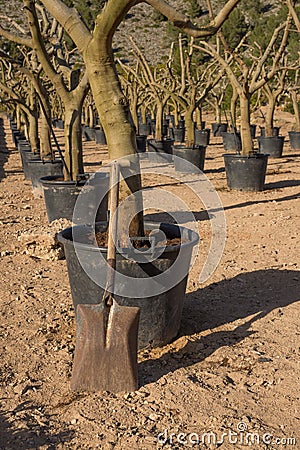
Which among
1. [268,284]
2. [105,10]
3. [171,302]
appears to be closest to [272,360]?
[171,302]

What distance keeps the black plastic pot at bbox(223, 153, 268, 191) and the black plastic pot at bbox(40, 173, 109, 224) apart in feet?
10.7

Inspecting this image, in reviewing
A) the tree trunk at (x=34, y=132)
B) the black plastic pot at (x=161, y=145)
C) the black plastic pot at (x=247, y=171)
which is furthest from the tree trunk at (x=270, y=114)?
the tree trunk at (x=34, y=132)

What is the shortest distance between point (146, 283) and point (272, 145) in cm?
1126

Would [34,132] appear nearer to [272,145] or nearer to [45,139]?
[45,139]

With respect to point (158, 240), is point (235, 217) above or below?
below

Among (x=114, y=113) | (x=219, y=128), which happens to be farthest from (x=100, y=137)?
(x=114, y=113)

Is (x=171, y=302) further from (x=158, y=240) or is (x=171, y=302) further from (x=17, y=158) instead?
(x=17, y=158)

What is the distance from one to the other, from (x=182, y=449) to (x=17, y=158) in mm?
14265

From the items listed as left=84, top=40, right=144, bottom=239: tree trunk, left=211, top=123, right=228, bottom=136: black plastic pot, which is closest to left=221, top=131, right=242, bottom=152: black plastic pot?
left=211, top=123, right=228, bottom=136: black plastic pot

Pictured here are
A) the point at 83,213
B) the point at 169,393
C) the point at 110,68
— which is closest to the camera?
the point at 169,393

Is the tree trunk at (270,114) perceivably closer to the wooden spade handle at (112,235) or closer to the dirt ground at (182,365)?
the dirt ground at (182,365)

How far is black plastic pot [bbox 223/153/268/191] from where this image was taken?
28.6ft

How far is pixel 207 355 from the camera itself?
10.8 feet

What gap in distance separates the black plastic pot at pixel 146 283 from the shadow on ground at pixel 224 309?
173 millimetres
